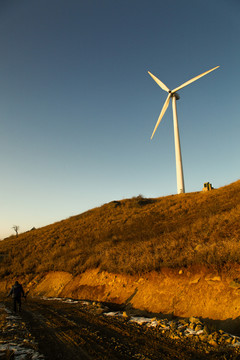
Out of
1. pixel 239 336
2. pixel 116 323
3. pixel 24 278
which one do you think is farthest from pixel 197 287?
pixel 24 278

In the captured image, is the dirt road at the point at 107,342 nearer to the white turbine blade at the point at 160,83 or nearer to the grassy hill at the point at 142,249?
the grassy hill at the point at 142,249

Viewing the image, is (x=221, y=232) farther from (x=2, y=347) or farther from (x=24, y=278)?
(x=24, y=278)

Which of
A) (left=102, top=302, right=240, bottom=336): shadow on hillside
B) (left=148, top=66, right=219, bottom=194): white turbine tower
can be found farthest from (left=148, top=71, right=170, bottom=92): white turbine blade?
(left=102, top=302, right=240, bottom=336): shadow on hillside

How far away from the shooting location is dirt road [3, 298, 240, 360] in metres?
5.18

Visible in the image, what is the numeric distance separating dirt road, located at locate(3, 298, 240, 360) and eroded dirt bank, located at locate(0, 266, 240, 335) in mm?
1936

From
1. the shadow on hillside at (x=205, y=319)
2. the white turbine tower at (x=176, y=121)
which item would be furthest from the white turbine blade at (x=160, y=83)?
the shadow on hillside at (x=205, y=319)

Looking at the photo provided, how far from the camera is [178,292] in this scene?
9328 millimetres

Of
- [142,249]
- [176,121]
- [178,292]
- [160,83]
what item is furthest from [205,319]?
[160,83]

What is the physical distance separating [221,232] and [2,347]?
12692mm

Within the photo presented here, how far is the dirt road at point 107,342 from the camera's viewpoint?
5184 mm

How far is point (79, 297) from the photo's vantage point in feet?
46.7

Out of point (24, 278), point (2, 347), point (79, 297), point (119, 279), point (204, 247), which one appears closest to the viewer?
point (2, 347)

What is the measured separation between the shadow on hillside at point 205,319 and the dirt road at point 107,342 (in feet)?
3.83

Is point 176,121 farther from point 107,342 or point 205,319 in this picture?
point 107,342
